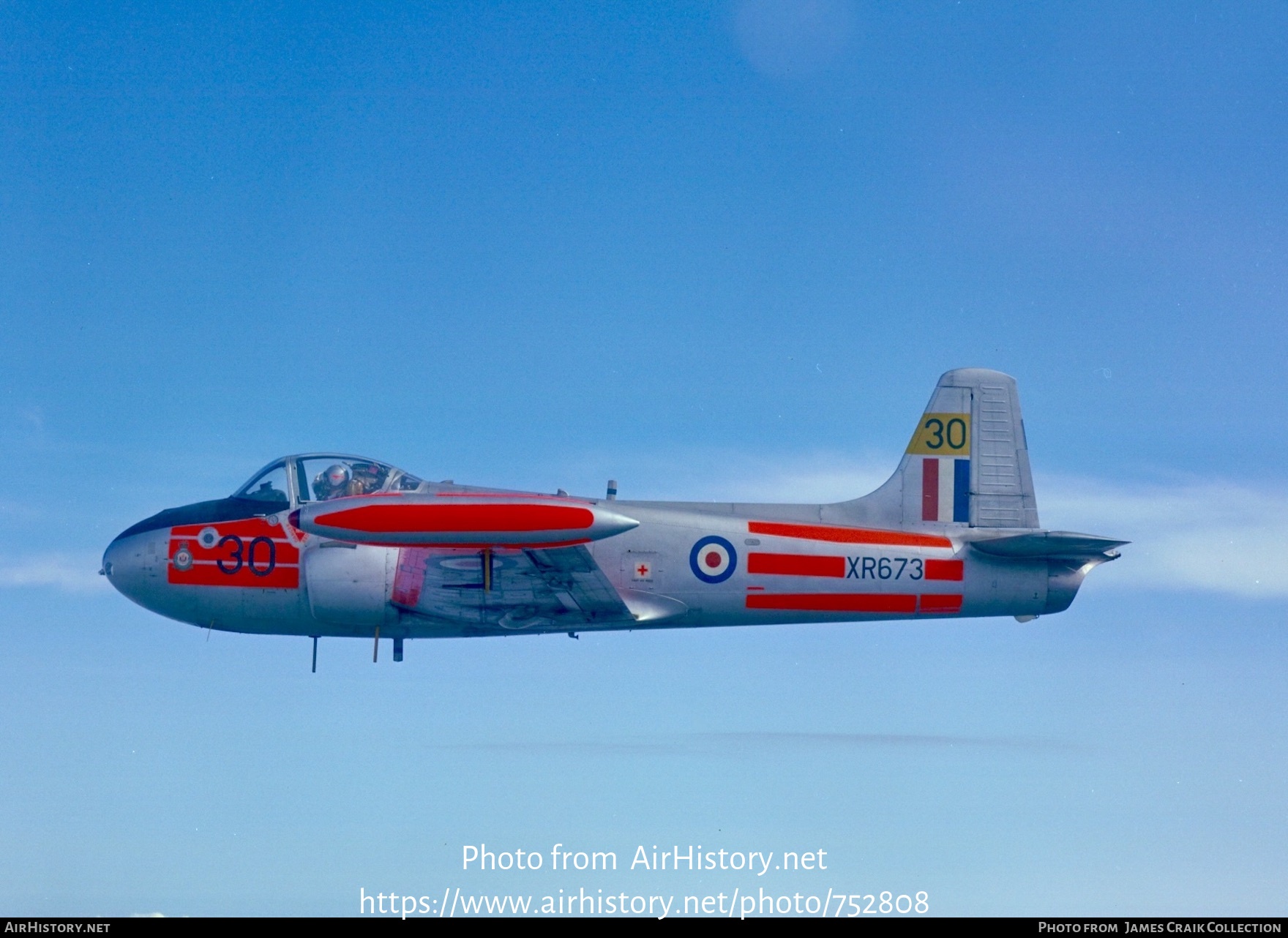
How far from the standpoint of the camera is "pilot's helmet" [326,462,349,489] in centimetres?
1678

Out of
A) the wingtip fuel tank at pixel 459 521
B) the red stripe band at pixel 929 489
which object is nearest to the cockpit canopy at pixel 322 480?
the wingtip fuel tank at pixel 459 521

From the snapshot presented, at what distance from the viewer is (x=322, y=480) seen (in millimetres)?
16828

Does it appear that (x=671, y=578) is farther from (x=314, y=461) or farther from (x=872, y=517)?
(x=314, y=461)

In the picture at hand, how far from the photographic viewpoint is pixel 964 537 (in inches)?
688

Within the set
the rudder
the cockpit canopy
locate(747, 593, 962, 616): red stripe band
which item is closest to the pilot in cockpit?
the cockpit canopy

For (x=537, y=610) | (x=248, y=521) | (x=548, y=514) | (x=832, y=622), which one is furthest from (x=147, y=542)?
(x=832, y=622)

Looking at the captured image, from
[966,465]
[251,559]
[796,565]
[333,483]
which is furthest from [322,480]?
[966,465]

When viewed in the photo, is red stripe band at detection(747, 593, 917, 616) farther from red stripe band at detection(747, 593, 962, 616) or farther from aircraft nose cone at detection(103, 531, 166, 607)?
aircraft nose cone at detection(103, 531, 166, 607)

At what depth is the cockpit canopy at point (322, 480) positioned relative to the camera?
55.0 feet

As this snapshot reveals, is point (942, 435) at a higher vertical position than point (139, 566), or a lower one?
higher

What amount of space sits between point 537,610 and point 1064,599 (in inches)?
278

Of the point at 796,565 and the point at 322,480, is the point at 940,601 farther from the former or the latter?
the point at 322,480

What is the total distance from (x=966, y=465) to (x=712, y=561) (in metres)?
4.11
